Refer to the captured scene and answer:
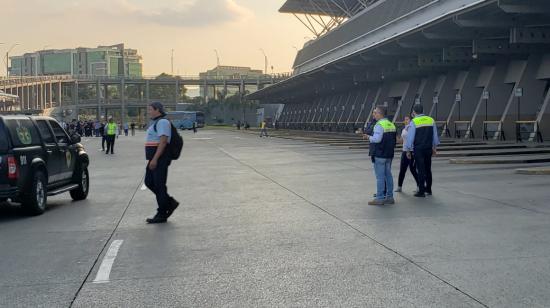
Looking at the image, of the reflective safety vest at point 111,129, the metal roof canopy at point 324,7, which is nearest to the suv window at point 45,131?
the reflective safety vest at point 111,129

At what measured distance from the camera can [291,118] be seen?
333 ft

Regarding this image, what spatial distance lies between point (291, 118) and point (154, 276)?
95.0m

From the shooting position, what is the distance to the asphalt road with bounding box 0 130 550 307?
5992 mm

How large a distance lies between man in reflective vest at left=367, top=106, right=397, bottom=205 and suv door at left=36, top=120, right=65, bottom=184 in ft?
20.0

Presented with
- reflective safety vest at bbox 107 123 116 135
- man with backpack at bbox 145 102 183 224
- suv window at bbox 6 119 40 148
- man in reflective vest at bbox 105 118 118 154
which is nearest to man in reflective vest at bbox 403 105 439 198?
man with backpack at bbox 145 102 183 224

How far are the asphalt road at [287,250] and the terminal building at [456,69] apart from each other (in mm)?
15429

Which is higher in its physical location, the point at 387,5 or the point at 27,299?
the point at 387,5

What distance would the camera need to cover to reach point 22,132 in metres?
11.7

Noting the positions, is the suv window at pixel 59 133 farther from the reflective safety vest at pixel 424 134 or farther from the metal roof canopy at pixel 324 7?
the metal roof canopy at pixel 324 7

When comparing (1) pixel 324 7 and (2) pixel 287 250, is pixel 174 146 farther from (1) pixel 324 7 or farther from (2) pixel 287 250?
(1) pixel 324 7

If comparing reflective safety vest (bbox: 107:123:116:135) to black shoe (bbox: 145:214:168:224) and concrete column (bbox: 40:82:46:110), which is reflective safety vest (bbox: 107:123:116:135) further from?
concrete column (bbox: 40:82:46:110)

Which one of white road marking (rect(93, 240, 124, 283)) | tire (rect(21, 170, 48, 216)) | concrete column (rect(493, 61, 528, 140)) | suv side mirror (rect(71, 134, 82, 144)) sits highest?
concrete column (rect(493, 61, 528, 140))

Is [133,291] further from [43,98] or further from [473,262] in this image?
[43,98]

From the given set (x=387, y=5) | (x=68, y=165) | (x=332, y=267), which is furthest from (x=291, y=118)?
(x=332, y=267)
